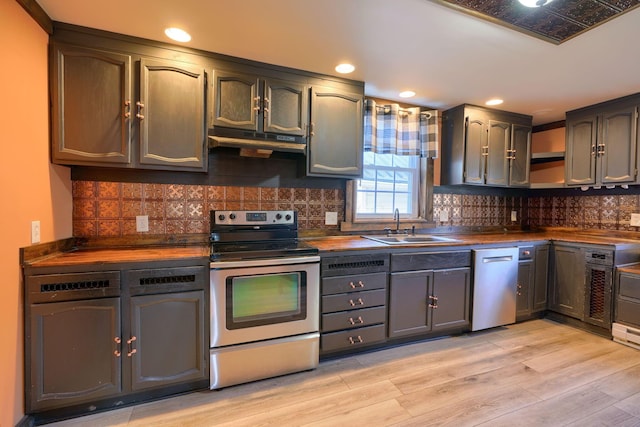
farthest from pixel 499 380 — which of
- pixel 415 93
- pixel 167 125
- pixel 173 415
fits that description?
pixel 167 125

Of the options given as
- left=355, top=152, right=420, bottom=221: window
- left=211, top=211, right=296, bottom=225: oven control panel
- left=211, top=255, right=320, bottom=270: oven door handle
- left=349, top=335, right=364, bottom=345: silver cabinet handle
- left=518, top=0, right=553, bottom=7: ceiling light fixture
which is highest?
left=518, top=0, right=553, bottom=7: ceiling light fixture

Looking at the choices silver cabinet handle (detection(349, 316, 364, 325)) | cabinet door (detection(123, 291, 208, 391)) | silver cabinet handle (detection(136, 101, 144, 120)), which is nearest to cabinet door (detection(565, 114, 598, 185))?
silver cabinet handle (detection(349, 316, 364, 325))

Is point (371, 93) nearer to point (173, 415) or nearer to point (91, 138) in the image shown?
point (91, 138)

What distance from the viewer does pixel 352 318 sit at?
91.1 inches

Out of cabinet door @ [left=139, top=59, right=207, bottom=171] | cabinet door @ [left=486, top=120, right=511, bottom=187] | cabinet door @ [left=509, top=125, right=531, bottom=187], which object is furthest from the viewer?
cabinet door @ [left=509, top=125, right=531, bottom=187]

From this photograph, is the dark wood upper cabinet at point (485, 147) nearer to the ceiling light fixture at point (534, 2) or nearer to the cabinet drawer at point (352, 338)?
the ceiling light fixture at point (534, 2)

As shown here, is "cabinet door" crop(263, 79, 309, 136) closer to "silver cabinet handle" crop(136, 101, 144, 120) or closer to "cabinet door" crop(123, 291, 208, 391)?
"silver cabinet handle" crop(136, 101, 144, 120)

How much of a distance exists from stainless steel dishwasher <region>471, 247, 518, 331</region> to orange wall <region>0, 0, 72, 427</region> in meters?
3.23

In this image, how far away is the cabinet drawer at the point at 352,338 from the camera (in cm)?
225

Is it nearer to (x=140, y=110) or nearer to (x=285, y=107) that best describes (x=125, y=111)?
(x=140, y=110)

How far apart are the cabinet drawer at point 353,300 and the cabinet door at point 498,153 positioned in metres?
1.91

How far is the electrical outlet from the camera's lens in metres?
1.63

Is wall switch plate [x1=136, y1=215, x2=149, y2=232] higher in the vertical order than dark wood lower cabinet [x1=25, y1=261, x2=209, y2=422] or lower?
higher

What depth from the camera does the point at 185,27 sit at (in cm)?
183
